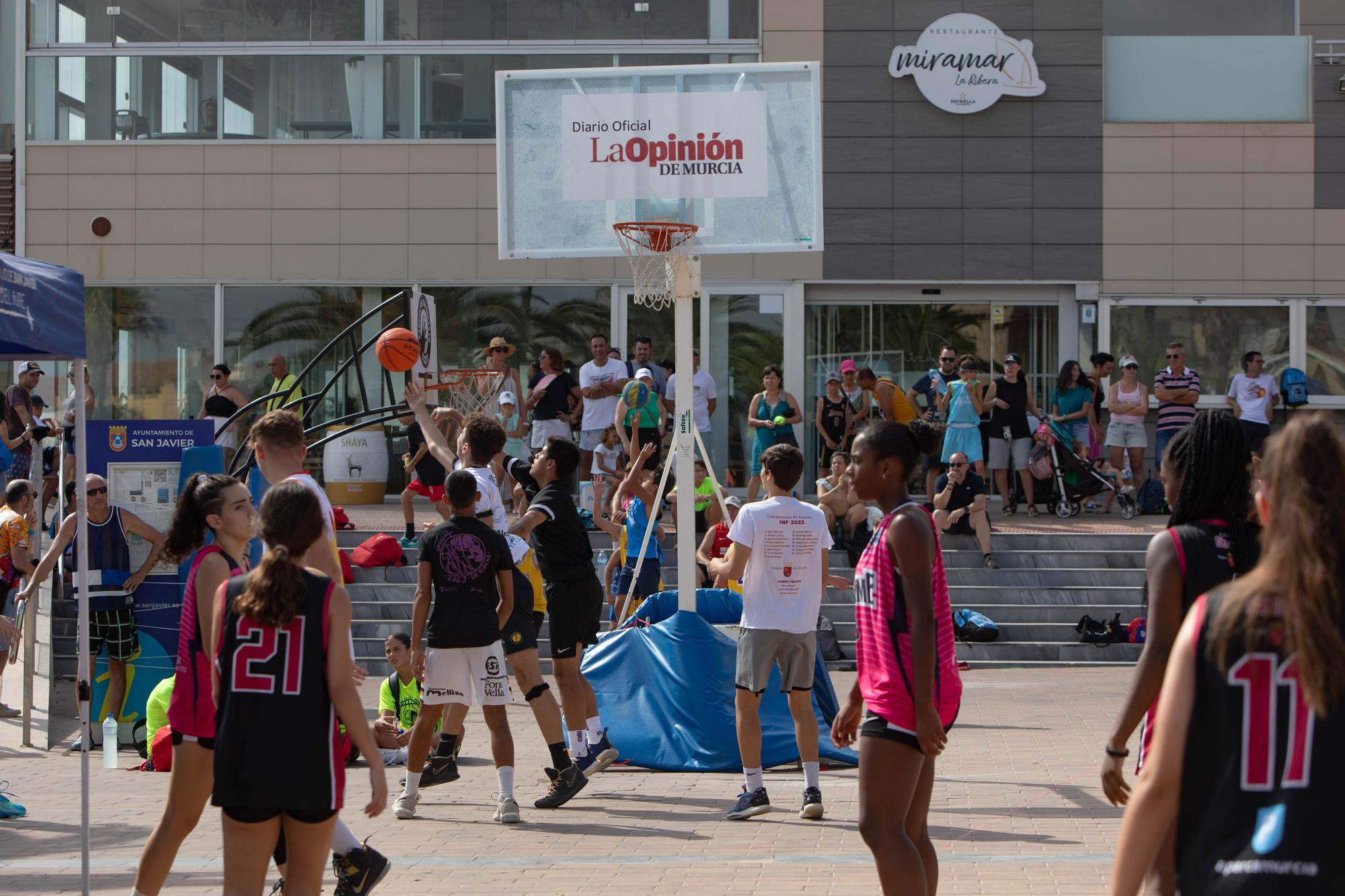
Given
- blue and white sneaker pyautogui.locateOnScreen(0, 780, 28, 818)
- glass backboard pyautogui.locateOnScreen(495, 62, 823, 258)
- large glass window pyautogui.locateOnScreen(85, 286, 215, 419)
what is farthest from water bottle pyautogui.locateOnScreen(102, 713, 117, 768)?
large glass window pyautogui.locateOnScreen(85, 286, 215, 419)

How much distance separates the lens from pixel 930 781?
4953mm

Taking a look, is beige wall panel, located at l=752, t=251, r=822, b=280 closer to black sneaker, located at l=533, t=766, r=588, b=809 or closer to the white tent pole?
black sneaker, located at l=533, t=766, r=588, b=809

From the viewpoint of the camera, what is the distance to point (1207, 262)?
20438 millimetres

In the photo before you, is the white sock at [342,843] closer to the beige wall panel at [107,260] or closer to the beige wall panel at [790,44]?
the beige wall panel at [790,44]

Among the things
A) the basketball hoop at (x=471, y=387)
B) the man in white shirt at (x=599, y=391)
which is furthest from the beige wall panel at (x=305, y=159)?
the man in white shirt at (x=599, y=391)

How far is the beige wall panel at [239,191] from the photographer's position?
2067 cm

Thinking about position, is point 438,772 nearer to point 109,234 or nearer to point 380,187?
point 380,187

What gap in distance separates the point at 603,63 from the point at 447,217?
3.10 meters

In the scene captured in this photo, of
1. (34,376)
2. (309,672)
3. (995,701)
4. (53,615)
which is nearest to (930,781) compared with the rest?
(309,672)

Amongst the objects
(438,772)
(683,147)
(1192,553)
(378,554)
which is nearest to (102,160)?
(378,554)

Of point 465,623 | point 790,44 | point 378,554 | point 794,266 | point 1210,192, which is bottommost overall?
point 378,554

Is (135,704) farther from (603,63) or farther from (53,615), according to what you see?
(603,63)

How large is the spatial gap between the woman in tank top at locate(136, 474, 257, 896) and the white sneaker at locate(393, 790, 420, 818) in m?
2.63

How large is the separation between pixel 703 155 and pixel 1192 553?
6.77 metres
